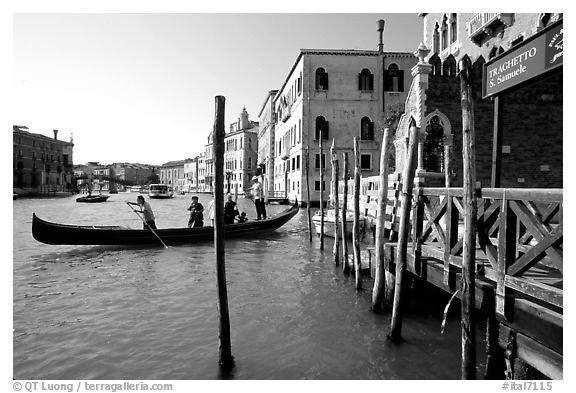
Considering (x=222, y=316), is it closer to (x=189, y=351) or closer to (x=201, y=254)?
(x=189, y=351)

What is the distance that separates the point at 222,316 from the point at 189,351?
76cm

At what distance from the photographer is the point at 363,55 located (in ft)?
83.1

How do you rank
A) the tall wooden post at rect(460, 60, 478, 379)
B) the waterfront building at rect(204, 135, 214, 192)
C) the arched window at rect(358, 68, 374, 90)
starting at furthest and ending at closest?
the waterfront building at rect(204, 135, 214, 192) → the arched window at rect(358, 68, 374, 90) → the tall wooden post at rect(460, 60, 478, 379)

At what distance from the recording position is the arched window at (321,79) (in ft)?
83.7

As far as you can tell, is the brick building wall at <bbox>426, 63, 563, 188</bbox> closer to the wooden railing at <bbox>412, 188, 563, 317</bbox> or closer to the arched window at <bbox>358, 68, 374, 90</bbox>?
the wooden railing at <bbox>412, 188, 563, 317</bbox>

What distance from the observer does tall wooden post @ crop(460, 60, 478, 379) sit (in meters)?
2.88

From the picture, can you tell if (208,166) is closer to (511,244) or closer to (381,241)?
(381,241)

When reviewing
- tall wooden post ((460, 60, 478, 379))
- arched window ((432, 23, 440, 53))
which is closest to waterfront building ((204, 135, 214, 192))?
arched window ((432, 23, 440, 53))

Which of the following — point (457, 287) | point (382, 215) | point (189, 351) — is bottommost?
point (189, 351)

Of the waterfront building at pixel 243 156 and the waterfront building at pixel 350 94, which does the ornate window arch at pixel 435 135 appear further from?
the waterfront building at pixel 243 156

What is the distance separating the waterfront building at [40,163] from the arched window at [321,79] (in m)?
30.0

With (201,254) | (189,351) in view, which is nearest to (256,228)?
(201,254)

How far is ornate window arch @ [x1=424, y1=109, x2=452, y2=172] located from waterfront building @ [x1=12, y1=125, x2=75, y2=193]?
4133 centimetres

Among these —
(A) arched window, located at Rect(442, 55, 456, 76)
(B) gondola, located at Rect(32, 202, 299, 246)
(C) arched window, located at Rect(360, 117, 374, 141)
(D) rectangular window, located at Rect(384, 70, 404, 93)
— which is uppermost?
(D) rectangular window, located at Rect(384, 70, 404, 93)
